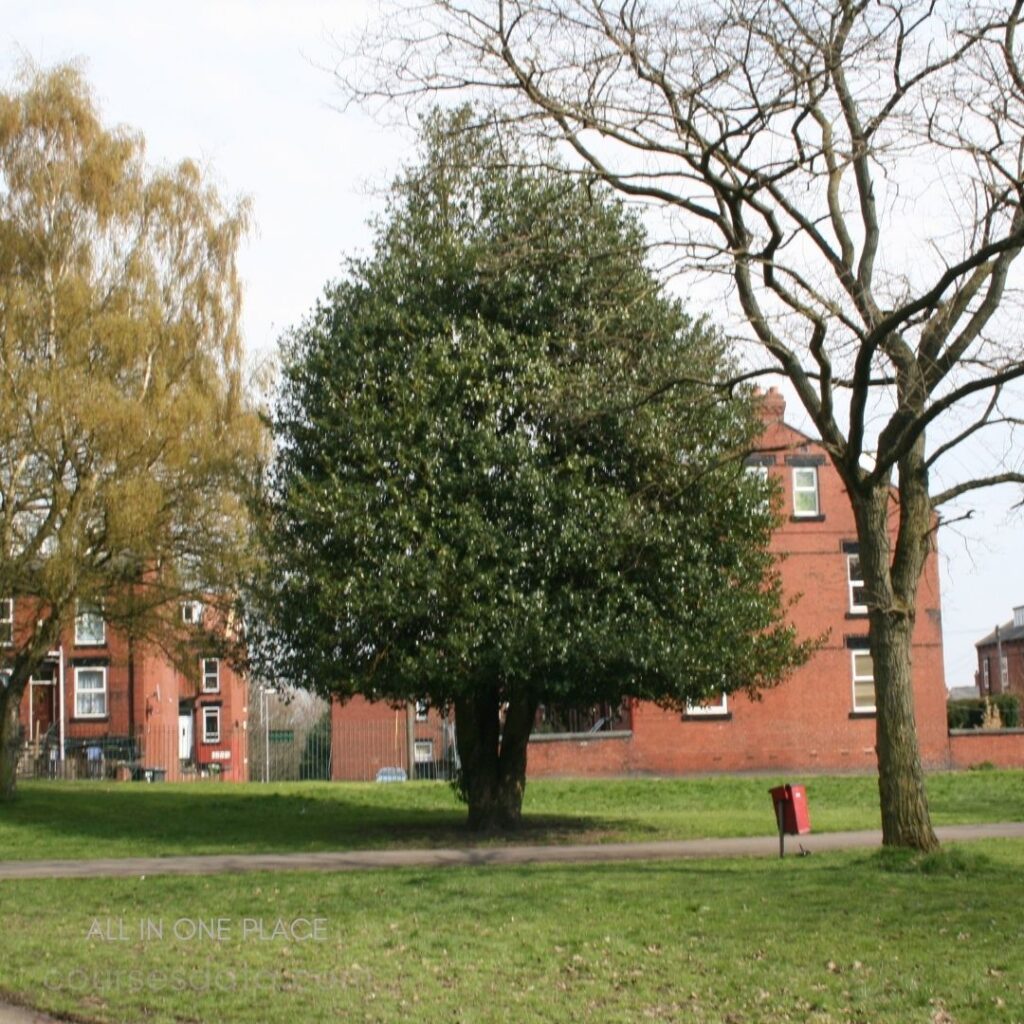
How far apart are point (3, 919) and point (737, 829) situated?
11.6 meters

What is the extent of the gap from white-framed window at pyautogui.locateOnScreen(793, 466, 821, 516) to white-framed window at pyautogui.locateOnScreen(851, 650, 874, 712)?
13.4 feet

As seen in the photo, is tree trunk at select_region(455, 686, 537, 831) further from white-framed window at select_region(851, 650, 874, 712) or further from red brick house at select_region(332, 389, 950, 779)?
white-framed window at select_region(851, 650, 874, 712)

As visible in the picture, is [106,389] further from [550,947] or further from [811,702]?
[811,702]

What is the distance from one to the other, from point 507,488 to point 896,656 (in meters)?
6.31

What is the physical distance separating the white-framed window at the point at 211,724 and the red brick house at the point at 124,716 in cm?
4

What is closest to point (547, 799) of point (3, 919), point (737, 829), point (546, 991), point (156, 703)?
point (737, 829)

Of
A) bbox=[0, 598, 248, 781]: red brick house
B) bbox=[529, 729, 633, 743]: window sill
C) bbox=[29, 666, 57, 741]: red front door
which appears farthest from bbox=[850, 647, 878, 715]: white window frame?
bbox=[29, 666, 57, 741]: red front door

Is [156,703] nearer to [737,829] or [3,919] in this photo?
[737,829]

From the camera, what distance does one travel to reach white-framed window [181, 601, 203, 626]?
96.3 feet

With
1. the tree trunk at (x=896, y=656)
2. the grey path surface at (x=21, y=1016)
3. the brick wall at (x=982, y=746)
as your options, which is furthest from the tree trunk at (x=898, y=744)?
the brick wall at (x=982, y=746)

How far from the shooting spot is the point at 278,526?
21234mm

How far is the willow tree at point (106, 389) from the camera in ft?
88.6

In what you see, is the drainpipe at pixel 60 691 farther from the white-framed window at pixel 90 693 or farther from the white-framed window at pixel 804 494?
the white-framed window at pixel 804 494

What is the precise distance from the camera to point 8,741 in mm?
28938
